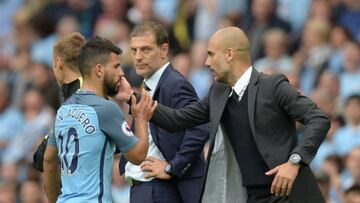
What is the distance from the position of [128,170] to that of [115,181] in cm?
430

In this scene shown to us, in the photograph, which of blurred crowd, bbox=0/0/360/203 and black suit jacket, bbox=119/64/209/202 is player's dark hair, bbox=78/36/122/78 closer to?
black suit jacket, bbox=119/64/209/202

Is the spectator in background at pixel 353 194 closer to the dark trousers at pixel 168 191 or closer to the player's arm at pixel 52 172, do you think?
the dark trousers at pixel 168 191

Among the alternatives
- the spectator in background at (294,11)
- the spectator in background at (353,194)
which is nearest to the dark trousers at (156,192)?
the spectator in background at (353,194)

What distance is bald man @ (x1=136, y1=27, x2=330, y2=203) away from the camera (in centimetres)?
957

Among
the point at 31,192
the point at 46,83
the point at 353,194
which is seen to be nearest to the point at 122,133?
the point at 353,194

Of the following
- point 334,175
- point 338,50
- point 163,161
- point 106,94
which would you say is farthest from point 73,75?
point 338,50

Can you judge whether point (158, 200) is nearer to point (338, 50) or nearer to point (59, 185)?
point (59, 185)

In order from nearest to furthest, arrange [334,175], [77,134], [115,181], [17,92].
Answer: [77,134], [334,175], [115,181], [17,92]

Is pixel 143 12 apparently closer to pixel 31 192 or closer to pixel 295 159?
pixel 31 192

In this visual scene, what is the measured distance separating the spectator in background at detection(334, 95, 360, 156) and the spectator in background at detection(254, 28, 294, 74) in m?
1.38

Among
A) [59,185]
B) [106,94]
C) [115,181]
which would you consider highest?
[106,94]

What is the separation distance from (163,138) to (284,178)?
4.52ft

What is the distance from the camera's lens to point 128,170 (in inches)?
412

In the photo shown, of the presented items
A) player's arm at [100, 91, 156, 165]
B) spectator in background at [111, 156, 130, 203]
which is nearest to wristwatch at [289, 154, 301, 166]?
player's arm at [100, 91, 156, 165]
